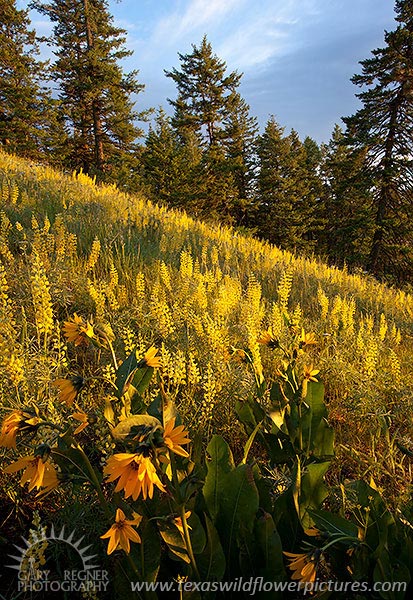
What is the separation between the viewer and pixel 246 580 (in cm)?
104

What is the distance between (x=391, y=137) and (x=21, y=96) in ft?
65.6

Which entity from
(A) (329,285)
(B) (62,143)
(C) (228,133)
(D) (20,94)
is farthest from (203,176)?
(A) (329,285)

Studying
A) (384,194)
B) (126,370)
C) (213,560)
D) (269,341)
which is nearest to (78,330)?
(126,370)

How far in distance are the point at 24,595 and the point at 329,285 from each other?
18.3ft

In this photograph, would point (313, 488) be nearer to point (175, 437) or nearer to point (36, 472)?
point (175, 437)

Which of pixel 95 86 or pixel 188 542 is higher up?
pixel 95 86

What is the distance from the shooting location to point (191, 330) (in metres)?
2.74

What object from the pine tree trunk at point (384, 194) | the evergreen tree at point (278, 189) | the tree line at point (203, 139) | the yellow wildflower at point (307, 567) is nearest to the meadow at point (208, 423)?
the yellow wildflower at point (307, 567)

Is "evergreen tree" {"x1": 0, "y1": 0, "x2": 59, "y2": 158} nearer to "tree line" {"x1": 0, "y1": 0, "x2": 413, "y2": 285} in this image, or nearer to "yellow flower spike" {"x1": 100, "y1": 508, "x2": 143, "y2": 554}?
"tree line" {"x1": 0, "y1": 0, "x2": 413, "y2": 285}

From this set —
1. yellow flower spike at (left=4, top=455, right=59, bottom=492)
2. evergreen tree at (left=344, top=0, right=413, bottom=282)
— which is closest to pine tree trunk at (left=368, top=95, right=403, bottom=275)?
evergreen tree at (left=344, top=0, right=413, bottom=282)

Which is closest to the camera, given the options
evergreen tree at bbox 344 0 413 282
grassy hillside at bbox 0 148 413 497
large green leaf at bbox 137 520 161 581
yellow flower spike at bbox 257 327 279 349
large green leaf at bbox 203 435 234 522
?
large green leaf at bbox 137 520 161 581

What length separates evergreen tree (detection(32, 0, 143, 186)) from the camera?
20.1 meters

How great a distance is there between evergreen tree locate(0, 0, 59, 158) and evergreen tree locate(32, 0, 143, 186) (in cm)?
119

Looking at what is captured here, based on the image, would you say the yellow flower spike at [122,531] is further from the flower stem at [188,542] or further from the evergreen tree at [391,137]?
the evergreen tree at [391,137]
